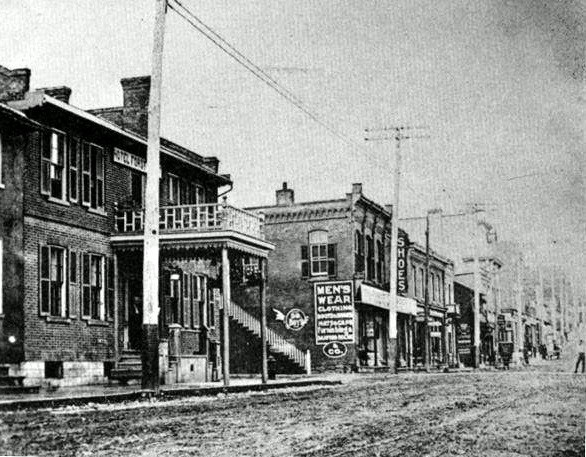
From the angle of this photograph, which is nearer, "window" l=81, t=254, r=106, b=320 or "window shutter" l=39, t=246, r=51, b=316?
"window shutter" l=39, t=246, r=51, b=316

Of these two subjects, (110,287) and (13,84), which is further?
(110,287)

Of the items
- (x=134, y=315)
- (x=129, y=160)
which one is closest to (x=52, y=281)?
(x=134, y=315)

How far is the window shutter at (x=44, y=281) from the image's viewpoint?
21016 millimetres

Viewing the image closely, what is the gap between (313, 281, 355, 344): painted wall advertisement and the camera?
3950cm

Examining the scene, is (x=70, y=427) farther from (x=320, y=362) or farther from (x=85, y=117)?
(x=320, y=362)

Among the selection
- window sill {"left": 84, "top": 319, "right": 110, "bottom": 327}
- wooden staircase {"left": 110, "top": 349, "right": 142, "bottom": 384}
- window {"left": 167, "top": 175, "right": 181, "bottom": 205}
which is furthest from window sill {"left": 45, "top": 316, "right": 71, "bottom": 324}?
window {"left": 167, "top": 175, "right": 181, "bottom": 205}

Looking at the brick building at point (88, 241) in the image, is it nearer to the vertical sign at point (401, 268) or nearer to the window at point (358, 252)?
the window at point (358, 252)

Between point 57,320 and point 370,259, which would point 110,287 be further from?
point 370,259

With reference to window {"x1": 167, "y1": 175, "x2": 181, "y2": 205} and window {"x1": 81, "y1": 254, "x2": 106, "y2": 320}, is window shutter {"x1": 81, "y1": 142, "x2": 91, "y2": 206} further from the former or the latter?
window {"x1": 167, "y1": 175, "x2": 181, "y2": 205}

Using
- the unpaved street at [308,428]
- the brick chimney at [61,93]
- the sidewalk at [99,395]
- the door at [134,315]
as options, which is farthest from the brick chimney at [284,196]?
the unpaved street at [308,428]

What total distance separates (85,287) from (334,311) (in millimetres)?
18133

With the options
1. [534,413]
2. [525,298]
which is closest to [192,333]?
[534,413]

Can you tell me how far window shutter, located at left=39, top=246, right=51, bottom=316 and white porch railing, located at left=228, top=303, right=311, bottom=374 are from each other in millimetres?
16125

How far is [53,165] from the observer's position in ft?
71.6
